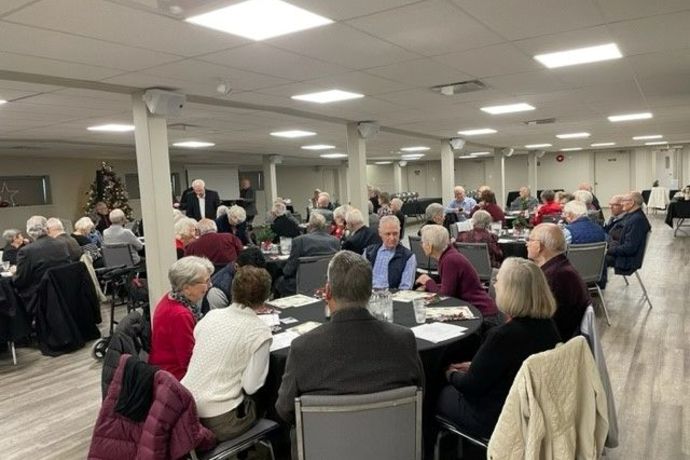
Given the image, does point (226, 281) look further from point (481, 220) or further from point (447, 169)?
point (447, 169)

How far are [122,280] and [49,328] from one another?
127cm

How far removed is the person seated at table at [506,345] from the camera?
2055 mm

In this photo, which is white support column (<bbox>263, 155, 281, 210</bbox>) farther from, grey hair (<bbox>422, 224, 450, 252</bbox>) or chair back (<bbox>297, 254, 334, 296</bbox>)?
grey hair (<bbox>422, 224, 450, 252</bbox>)

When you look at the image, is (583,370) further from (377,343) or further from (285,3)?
(285,3)

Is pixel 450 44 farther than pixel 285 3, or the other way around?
pixel 450 44

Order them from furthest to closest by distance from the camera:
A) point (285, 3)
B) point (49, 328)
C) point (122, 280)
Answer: point (122, 280), point (49, 328), point (285, 3)

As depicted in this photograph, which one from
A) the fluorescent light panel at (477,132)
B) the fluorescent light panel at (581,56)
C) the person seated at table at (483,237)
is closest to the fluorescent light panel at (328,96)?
the person seated at table at (483,237)

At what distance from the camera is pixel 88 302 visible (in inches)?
203

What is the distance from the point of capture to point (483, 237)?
5.33 meters

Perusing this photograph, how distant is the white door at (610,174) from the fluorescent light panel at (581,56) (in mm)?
17694

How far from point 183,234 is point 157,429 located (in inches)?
139

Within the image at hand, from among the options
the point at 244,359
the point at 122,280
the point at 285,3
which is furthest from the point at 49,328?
the point at 285,3

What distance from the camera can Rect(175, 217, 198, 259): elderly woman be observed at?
5305mm

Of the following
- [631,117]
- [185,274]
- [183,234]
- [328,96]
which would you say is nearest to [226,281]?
[185,274]
